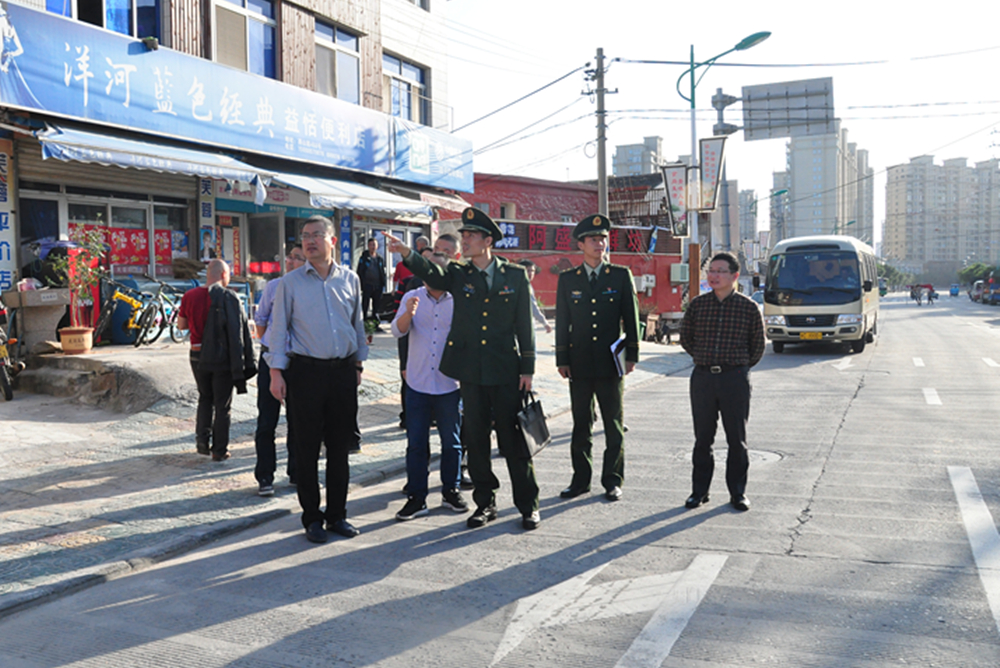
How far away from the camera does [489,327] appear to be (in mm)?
5578

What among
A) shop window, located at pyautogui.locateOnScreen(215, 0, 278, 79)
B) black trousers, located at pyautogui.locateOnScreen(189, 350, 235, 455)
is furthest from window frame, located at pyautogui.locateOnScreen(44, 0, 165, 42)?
black trousers, located at pyautogui.locateOnScreen(189, 350, 235, 455)

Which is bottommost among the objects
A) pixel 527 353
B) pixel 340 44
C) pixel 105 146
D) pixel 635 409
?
pixel 635 409

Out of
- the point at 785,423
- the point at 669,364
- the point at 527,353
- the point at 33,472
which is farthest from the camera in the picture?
the point at 669,364

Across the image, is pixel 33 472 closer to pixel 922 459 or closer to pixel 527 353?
pixel 527 353

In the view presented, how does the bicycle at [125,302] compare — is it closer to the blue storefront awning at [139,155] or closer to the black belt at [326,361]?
the blue storefront awning at [139,155]

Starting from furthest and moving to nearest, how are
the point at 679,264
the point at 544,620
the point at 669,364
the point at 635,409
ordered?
the point at 679,264 < the point at 669,364 < the point at 635,409 < the point at 544,620

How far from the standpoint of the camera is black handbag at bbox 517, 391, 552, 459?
5547 mm

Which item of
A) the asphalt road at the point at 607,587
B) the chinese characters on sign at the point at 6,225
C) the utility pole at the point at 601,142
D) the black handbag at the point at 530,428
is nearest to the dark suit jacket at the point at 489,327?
the black handbag at the point at 530,428

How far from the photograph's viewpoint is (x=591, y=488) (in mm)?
6746

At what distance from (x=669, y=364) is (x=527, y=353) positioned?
41.5ft

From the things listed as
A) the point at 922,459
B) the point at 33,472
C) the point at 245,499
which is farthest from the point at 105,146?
the point at 922,459

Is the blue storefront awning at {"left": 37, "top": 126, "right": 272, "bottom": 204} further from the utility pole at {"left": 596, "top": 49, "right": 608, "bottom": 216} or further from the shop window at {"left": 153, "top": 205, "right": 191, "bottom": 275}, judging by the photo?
the utility pole at {"left": 596, "top": 49, "right": 608, "bottom": 216}

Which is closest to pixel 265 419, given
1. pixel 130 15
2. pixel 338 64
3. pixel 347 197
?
pixel 347 197

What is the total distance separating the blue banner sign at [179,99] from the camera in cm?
1148
